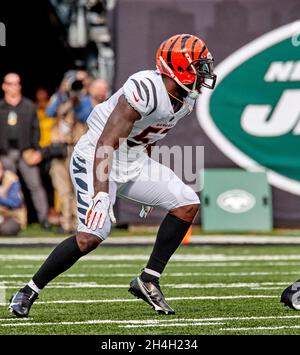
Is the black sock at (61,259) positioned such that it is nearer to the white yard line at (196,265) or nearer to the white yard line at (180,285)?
the white yard line at (180,285)

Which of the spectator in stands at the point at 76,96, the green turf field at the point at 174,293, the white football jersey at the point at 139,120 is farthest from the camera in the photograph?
the spectator in stands at the point at 76,96

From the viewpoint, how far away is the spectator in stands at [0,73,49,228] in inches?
561

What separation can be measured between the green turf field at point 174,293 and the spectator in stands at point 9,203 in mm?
1726

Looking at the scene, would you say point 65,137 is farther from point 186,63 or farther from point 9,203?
point 186,63

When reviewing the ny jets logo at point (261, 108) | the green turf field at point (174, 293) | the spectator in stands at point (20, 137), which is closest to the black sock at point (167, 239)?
the green turf field at point (174, 293)

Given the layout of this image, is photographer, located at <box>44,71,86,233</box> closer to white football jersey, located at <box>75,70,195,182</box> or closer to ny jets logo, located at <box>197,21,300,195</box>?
ny jets logo, located at <box>197,21,300,195</box>

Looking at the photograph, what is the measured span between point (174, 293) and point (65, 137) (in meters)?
6.13

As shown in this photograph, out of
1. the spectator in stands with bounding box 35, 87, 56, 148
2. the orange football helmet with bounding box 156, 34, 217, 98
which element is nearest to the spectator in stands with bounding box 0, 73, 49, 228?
the spectator in stands with bounding box 35, 87, 56, 148

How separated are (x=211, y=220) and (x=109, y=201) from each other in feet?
24.5

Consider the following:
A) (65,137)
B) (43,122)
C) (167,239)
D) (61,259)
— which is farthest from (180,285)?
(43,122)

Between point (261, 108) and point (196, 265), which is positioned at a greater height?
point (261, 108)

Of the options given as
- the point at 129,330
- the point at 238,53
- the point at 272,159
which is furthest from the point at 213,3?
the point at 129,330

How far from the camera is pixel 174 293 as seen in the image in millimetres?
8156

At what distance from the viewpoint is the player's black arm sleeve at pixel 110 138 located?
662cm
